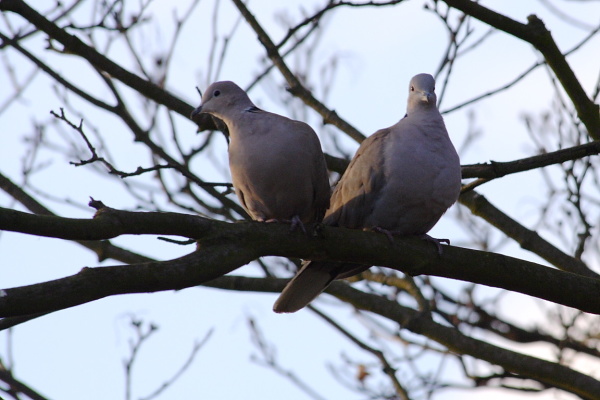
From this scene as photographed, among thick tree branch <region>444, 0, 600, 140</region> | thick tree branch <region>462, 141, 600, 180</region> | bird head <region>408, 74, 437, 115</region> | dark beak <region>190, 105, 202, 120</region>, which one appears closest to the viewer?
thick tree branch <region>462, 141, 600, 180</region>

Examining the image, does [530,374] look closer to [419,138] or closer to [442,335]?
[442,335]

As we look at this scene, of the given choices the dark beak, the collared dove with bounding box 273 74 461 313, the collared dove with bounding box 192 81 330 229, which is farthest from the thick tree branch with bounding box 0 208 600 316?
the dark beak

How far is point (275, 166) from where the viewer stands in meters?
4.34

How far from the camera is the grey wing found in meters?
4.42

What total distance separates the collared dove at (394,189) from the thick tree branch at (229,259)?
449mm

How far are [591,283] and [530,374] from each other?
130cm

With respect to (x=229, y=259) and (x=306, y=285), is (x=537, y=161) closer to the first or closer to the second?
(x=306, y=285)

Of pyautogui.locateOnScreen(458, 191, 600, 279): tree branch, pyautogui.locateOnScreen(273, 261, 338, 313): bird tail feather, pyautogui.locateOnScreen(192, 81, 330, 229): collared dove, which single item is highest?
pyautogui.locateOnScreen(458, 191, 600, 279): tree branch

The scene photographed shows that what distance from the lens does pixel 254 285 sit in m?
5.09

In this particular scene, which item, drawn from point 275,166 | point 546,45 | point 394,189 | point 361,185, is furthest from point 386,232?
point 546,45

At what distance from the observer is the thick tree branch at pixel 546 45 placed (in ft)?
14.0

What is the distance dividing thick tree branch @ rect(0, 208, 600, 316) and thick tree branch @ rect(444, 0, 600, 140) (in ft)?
4.06

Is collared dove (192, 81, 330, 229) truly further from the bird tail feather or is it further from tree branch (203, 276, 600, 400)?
tree branch (203, 276, 600, 400)

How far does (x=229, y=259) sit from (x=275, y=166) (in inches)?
51.6
